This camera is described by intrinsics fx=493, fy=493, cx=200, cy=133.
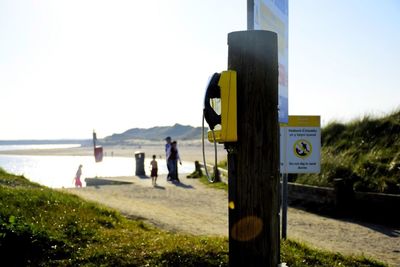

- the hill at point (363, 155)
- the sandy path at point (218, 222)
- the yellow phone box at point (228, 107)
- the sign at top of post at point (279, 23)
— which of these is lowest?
the sandy path at point (218, 222)

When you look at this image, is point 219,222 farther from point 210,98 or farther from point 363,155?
point 210,98

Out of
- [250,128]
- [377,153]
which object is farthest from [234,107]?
[377,153]

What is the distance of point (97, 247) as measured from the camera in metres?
6.37

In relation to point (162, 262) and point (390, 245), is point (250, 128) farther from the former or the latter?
point (390, 245)

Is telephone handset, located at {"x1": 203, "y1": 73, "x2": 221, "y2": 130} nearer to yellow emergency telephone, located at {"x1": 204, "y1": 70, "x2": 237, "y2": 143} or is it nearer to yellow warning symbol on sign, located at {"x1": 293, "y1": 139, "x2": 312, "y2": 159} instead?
yellow emergency telephone, located at {"x1": 204, "y1": 70, "x2": 237, "y2": 143}

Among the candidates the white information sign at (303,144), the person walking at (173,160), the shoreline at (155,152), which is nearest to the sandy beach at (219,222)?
the white information sign at (303,144)

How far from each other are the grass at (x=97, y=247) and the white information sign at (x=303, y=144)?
1.38 metres

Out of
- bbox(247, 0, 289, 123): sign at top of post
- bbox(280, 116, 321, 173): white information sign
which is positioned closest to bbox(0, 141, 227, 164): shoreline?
bbox(280, 116, 321, 173): white information sign

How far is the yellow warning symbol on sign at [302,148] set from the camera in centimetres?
819

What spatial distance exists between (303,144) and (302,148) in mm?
69

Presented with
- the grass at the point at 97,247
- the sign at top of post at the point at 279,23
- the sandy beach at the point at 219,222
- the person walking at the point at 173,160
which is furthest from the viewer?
the person walking at the point at 173,160

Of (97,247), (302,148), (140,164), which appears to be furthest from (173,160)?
(97,247)

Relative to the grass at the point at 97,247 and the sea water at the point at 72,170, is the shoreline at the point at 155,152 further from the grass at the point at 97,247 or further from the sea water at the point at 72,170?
the grass at the point at 97,247

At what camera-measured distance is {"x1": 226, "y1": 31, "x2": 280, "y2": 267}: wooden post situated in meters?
3.69
